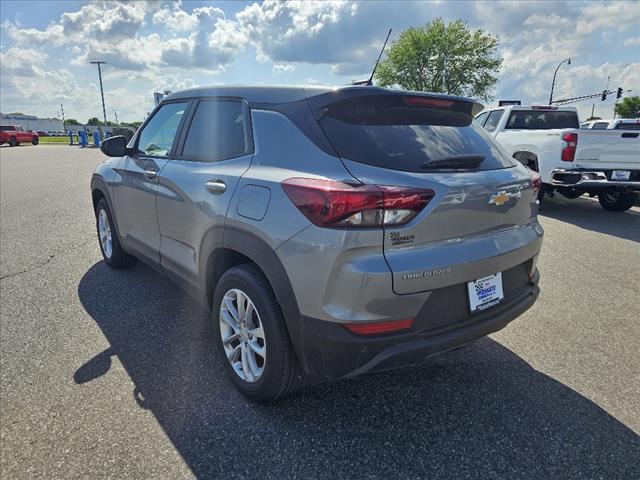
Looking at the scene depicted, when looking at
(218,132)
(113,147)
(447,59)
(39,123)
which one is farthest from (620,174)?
(39,123)

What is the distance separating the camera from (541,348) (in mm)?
3074

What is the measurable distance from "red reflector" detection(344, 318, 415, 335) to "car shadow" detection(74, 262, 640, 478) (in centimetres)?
64

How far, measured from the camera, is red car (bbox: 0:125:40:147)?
36531 mm

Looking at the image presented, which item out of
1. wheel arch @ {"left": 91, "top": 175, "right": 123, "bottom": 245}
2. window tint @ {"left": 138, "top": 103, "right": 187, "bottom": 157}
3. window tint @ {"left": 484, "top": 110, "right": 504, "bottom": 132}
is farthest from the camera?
window tint @ {"left": 484, "top": 110, "right": 504, "bottom": 132}

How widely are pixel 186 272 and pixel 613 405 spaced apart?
2.76 metres

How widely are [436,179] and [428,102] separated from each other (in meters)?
0.65

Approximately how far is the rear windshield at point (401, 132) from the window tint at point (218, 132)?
2.03 ft

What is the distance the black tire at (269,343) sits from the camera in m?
2.21

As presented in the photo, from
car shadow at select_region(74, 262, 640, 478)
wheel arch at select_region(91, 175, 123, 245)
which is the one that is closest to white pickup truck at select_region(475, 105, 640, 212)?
car shadow at select_region(74, 262, 640, 478)

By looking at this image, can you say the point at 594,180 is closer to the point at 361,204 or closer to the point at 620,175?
the point at 620,175

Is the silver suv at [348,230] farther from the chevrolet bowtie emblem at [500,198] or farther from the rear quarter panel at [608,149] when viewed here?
the rear quarter panel at [608,149]

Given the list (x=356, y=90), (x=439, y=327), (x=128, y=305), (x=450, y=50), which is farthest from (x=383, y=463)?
(x=450, y=50)

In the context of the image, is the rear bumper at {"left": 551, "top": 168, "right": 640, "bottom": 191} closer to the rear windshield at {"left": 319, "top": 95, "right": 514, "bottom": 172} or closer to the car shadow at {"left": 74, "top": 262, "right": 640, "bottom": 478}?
the car shadow at {"left": 74, "top": 262, "right": 640, "bottom": 478}

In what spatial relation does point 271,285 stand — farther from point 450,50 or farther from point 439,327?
point 450,50
